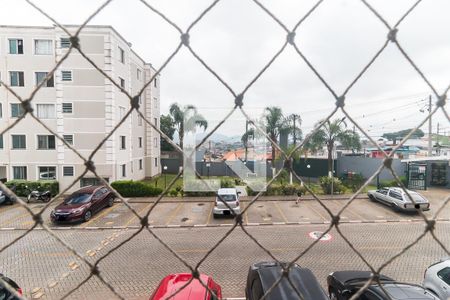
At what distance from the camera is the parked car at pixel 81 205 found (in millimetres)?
11949

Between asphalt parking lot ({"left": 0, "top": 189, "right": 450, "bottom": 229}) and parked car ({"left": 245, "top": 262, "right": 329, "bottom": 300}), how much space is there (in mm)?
5793

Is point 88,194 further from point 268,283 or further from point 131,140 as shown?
point 268,283

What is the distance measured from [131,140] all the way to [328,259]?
53.9 feet

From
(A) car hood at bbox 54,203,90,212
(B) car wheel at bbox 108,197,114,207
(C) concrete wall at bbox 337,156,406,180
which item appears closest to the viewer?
(A) car hood at bbox 54,203,90,212

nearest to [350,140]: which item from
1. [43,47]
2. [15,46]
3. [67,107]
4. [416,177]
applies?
[416,177]

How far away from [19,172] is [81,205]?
9189 mm

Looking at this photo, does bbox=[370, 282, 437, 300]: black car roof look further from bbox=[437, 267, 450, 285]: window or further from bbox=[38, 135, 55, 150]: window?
bbox=[38, 135, 55, 150]: window

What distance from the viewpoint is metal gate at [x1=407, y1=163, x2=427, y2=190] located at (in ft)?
67.3

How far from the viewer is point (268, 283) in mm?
5461

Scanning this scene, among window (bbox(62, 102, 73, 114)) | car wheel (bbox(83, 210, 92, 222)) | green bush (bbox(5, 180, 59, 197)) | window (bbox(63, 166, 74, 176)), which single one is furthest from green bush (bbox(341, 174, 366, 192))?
green bush (bbox(5, 180, 59, 197))

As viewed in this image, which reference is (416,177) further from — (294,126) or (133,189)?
(133,189)

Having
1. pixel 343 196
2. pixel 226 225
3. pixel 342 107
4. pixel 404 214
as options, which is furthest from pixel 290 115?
pixel 342 107

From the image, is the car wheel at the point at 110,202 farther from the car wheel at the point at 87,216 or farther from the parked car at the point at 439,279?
the parked car at the point at 439,279

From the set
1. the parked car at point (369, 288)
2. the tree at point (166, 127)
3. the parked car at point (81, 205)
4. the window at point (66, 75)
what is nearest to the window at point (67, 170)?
the parked car at point (81, 205)
